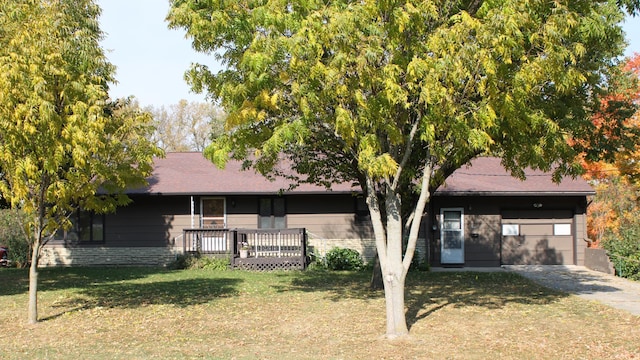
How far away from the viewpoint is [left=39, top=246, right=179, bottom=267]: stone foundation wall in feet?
67.6

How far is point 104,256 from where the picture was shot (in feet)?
68.0

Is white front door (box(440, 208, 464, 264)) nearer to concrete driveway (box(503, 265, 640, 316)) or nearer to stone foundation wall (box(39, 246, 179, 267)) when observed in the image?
concrete driveway (box(503, 265, 640, 316))

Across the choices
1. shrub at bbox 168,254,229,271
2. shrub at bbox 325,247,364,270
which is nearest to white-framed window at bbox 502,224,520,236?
shrub at bbox 325,247,364,270

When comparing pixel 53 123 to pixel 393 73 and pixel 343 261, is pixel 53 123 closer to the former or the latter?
pixel 393 73

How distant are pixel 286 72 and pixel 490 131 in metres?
3.12

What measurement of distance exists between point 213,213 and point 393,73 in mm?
13980

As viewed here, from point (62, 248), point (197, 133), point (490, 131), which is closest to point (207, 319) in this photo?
point (490, 131)

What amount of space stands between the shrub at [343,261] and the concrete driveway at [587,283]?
478cm

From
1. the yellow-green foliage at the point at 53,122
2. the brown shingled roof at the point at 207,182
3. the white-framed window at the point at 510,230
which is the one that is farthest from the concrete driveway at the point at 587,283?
the yellow-green foliage at the point at 53,122

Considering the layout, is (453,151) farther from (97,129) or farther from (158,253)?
(158,253)

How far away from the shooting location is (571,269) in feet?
62.8

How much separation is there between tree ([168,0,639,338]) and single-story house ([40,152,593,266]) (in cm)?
1044

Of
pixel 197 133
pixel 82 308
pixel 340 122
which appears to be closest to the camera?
pixel 340 122

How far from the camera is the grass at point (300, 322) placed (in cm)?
823
